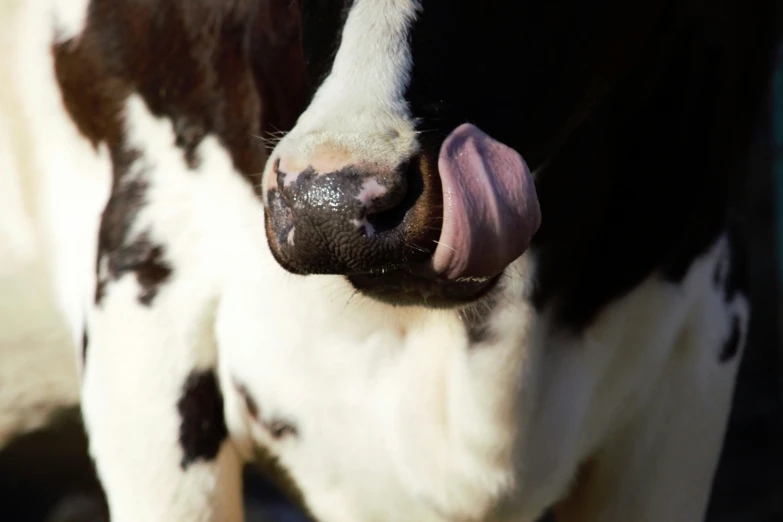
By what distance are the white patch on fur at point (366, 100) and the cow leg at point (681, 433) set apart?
0.58 meters

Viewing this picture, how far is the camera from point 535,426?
1334mm

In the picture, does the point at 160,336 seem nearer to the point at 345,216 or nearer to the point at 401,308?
the point at 401,308

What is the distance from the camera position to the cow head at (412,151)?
3.02 ft

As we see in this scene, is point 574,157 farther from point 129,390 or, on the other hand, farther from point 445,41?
point 129,390

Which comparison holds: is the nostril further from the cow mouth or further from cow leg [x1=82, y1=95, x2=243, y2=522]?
cow leg [x1=82, y1=95, x2=243, y2=522]

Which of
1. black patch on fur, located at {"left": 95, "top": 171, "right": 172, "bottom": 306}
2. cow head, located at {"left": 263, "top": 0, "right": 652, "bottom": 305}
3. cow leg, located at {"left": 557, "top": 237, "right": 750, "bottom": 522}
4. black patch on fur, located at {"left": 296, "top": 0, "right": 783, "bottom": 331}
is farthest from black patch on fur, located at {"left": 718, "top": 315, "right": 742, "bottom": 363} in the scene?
black patch on fur, located at {"left": 95, "top": 171, "right": 172, "bottom": 306}

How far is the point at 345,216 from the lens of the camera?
92cm

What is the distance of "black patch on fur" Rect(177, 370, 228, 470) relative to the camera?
54.3 inches

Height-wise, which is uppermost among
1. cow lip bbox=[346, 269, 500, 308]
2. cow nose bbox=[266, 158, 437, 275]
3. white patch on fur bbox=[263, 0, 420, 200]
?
white patch on fur bbox=[263, 0, 420, 200]

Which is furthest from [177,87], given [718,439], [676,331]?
[718,439]

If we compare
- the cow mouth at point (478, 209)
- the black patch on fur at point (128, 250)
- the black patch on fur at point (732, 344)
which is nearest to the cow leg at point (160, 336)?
the black patch on fur at point (128, 250)

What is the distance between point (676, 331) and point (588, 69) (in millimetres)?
342

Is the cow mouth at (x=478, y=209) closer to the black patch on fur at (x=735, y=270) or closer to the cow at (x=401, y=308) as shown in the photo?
the cow at (x=401, y=308)

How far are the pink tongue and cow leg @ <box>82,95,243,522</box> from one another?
A: 0.42m
